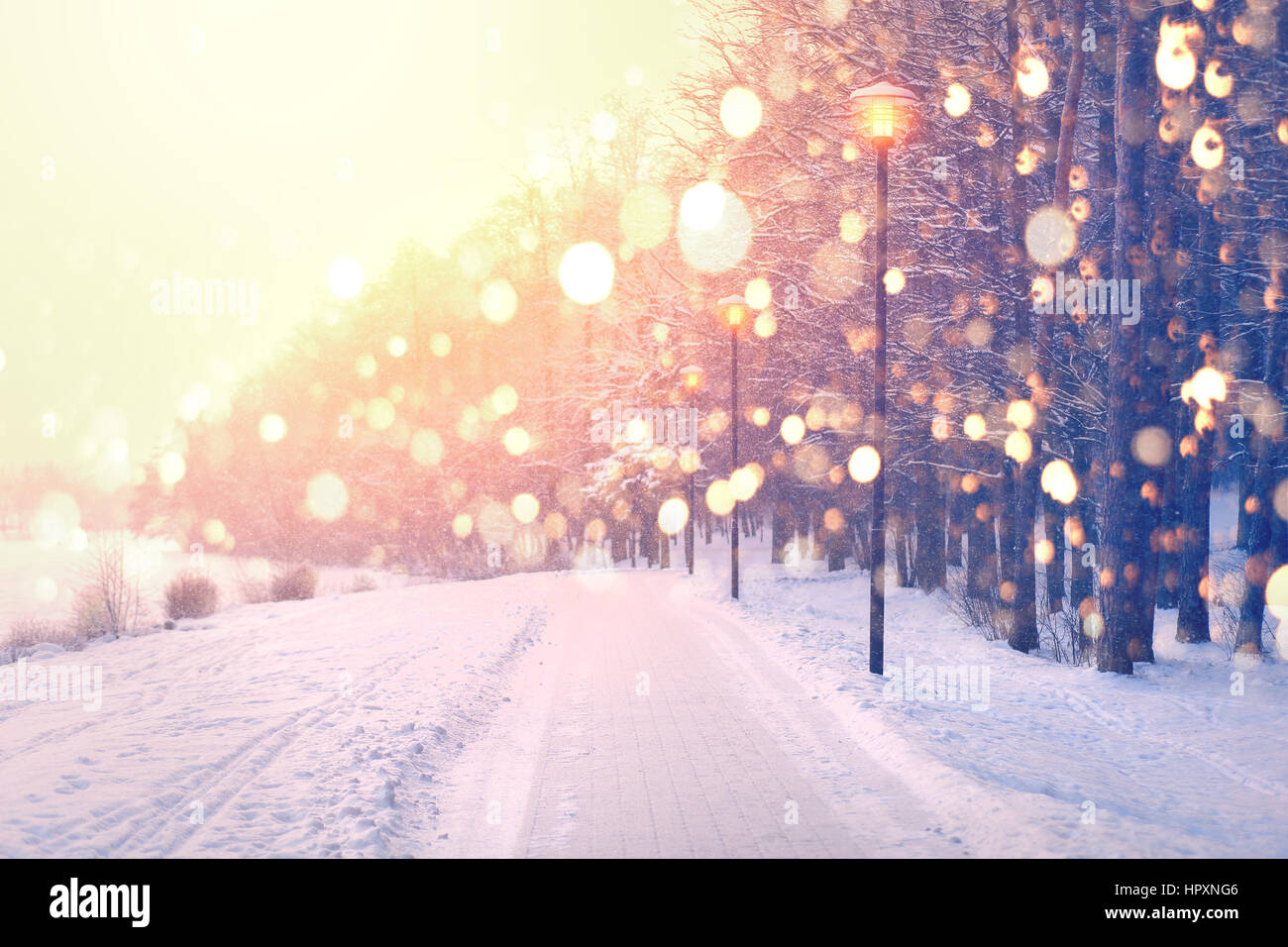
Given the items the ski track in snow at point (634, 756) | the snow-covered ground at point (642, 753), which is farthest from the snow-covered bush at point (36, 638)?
the ski track in snow at point (634, 756)

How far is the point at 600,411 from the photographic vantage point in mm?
34344

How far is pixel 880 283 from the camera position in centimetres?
1215

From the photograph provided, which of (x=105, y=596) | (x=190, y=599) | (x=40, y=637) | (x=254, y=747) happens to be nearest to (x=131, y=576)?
(x=190, y=599)

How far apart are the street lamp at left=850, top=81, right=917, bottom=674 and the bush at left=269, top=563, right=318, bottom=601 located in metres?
20.0

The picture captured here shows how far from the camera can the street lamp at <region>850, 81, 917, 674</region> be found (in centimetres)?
1144

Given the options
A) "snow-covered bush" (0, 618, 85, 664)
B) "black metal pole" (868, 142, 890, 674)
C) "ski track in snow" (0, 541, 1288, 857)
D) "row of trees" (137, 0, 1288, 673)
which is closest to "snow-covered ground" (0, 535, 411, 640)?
"snow-covered bush" (0, 618, 85, 664)

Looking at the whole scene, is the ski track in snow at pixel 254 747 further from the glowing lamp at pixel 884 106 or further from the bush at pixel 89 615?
the glowing lamp at pixel 884 106

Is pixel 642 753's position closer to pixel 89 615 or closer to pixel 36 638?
pixel 36 638

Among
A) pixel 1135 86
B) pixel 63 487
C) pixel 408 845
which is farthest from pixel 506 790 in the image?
pixel 63 487

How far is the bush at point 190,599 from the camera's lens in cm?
2277

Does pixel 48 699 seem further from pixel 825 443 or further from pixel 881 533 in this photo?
pixel 825 443

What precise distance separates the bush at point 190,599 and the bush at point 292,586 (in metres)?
3.49

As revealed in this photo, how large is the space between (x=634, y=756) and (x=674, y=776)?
28.2 inches

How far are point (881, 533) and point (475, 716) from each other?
20.3ft
